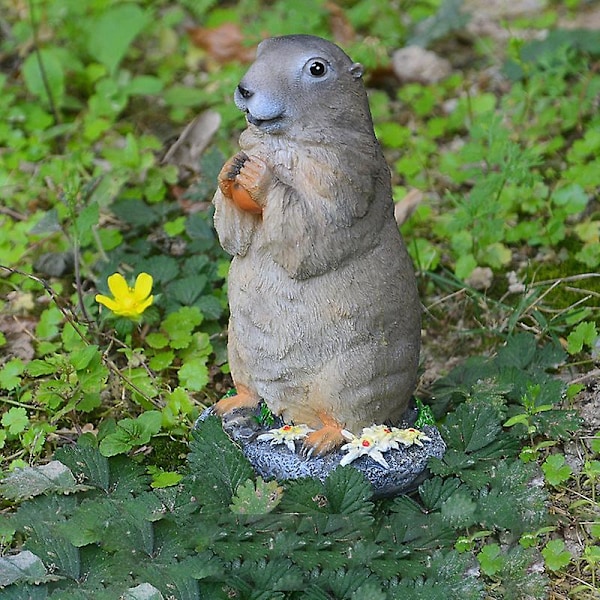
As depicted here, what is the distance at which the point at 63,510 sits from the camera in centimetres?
291

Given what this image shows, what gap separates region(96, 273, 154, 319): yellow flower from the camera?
338 cm

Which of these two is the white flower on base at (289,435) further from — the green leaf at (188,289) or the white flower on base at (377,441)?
the green leaf at (188,289)

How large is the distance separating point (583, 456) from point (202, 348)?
4.50ft

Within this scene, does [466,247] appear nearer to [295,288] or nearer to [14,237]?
[295,288]

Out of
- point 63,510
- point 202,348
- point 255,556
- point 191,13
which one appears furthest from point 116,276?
point 191,13

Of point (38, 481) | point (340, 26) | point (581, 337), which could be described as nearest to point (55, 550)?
point (38, 481)

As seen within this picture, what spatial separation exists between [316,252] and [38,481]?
1077 mm

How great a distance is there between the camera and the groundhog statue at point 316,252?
266 cm

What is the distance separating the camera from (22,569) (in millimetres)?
2701

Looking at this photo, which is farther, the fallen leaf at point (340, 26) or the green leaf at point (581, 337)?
the fallen leaf at point (340, 26)

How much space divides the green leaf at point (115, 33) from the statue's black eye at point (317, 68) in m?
2.49

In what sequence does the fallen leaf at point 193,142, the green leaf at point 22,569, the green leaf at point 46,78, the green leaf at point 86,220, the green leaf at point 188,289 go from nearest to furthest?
the green leaf at point 22,569, the green leaf at point 86,220, the green leaf at point 188,289, the fallen leaf at point 193,142, the green leaf at point 46,78

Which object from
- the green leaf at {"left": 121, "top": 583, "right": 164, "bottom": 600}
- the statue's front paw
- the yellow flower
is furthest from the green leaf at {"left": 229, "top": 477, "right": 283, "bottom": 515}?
the yellow flower

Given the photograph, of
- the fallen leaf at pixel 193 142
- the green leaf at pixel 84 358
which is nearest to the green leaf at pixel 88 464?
the green leaf at pixel 84 358
